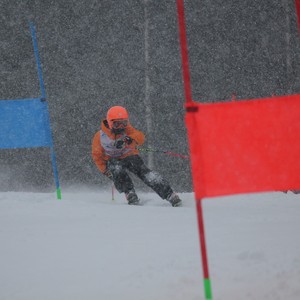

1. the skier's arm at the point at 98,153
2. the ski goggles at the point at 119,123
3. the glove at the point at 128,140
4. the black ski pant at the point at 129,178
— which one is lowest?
the black ski pant at the point at 129,178

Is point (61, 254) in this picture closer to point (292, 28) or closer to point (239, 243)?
point (239, 243)

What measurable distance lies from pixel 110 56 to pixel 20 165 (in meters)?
2.83

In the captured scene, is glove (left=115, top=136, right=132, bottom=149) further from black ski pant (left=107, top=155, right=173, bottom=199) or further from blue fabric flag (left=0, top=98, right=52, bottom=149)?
blue fabric flag (left=0, top=98, right=52, bottom=149)

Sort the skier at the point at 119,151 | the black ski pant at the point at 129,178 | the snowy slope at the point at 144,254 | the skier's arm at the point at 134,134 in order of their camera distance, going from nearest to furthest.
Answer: the snowy slope at the point at 144,254 < the black ski pant at the point at 129,178 < the skier at the point at 119,151 < the skier's arm at the point at 134,134

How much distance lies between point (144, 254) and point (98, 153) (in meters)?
3.64

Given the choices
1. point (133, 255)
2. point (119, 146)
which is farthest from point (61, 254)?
point (119, 146)

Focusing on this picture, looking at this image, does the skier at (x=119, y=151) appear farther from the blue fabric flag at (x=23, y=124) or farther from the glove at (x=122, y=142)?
the blue fabric flag at (x=23, y=124)

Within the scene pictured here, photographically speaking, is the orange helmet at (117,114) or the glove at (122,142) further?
the glove at (122,142)

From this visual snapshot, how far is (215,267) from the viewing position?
2943 mm

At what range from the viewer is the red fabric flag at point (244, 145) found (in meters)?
2.47

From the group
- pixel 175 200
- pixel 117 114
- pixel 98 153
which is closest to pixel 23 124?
pixel 98 153

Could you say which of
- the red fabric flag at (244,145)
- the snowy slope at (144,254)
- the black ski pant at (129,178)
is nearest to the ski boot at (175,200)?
the black ski pant at (129,178)

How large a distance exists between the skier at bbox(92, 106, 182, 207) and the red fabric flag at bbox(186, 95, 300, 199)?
373 centimetres

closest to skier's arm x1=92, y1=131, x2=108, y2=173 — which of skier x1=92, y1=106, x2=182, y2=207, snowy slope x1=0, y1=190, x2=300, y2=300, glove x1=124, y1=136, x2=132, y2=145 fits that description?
skier x1=92, y1=106, x2=182, y2=207
